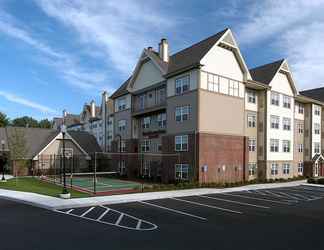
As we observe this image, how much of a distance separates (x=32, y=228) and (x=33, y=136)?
4088 cm

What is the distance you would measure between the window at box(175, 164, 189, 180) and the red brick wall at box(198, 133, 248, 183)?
1767mm

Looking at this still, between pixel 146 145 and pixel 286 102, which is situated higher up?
pixel 286 102

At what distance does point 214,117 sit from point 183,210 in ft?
56.0

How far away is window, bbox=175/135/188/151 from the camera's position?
→ 110 ft

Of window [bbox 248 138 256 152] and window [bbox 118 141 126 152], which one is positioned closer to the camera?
window [bbox 248 138 256 152]

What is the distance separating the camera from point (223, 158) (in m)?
34.2

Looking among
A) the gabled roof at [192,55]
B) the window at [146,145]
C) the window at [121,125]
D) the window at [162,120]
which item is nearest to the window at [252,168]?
the window at [162,120]

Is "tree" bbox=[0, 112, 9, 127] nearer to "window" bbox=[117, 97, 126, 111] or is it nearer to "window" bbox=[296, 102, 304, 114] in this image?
"window" bbox=[117, 97, 126, 111]

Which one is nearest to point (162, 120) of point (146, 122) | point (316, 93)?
point (146, 122)

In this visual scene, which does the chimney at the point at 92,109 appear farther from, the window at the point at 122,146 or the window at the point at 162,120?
the window at the point at 162,120

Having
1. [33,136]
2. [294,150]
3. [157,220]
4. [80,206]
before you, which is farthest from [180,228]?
[33,136]

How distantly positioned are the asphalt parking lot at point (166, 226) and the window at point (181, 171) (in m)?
12.4

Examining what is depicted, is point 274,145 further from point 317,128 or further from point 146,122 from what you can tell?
point 146,122

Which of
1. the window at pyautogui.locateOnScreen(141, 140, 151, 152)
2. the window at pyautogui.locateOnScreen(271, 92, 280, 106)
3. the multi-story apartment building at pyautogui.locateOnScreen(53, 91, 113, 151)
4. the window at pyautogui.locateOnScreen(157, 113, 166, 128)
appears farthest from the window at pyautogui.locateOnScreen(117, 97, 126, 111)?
the window at pyautogui.locateOnScreen(271, 92, 280, 106)
